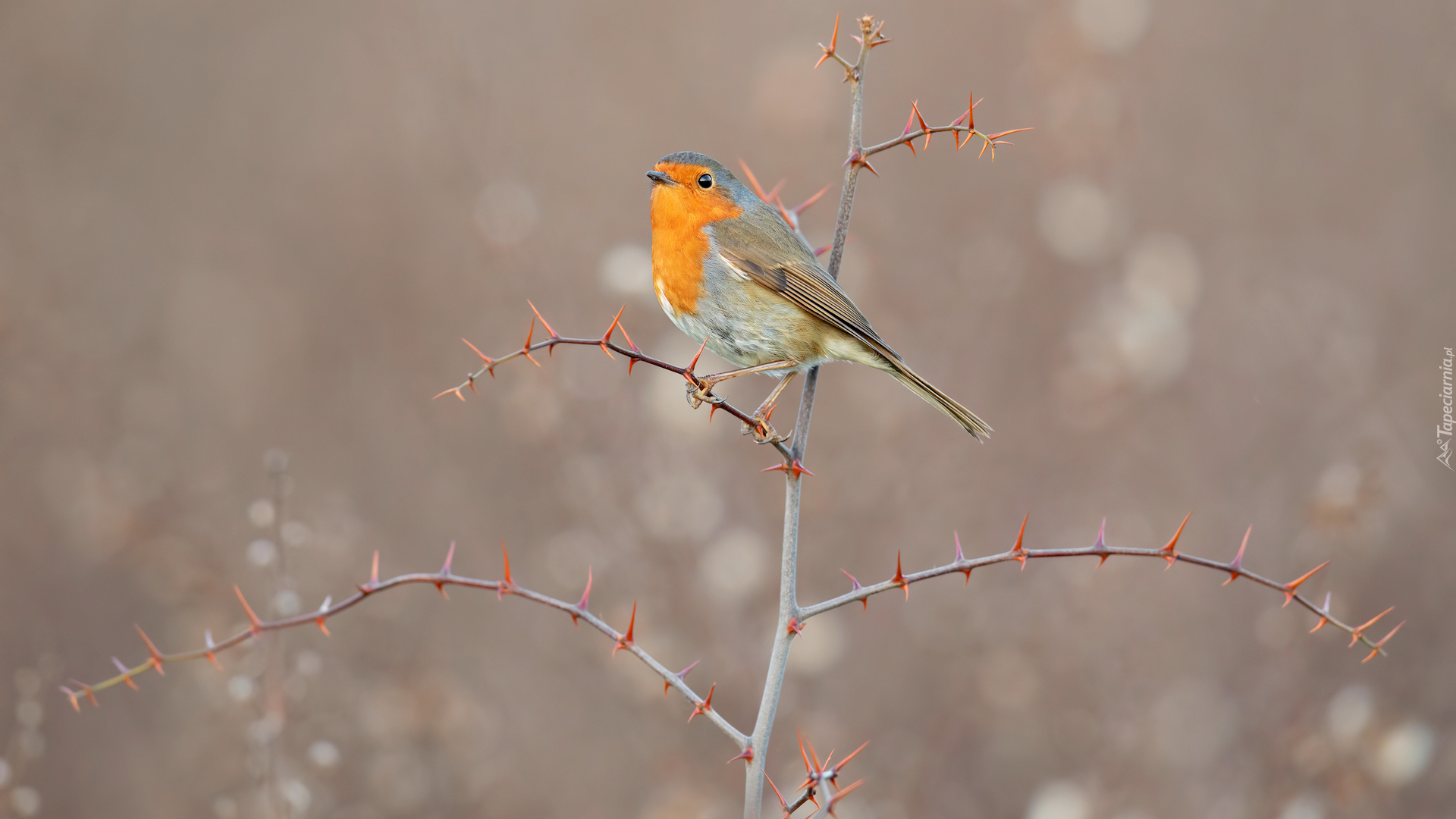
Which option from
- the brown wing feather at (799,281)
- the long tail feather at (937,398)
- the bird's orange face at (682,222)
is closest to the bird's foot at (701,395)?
the bird's orange face at (682,222)

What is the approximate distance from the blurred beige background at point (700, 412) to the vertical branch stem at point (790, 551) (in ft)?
4.74

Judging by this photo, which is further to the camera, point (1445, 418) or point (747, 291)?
point (1445, 418)

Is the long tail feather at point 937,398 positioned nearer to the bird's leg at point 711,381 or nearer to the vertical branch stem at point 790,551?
the bird's leg at point 711,381

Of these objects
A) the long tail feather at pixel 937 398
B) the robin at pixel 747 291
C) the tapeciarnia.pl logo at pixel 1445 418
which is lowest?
the long tail feather at pixel 937 398

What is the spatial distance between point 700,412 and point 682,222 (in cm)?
116

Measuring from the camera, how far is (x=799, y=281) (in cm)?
332

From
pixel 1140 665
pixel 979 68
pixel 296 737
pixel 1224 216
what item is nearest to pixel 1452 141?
pixel 1224 216

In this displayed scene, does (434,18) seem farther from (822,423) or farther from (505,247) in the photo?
(822,423)

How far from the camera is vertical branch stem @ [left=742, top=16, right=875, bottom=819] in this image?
1984 millimetres

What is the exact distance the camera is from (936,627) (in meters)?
4.67

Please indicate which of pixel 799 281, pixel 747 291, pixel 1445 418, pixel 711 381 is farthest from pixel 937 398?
pixel 1445 418

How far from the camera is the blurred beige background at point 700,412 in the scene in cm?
412

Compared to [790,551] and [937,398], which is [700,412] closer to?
[937,398]

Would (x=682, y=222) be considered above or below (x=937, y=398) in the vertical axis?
above
